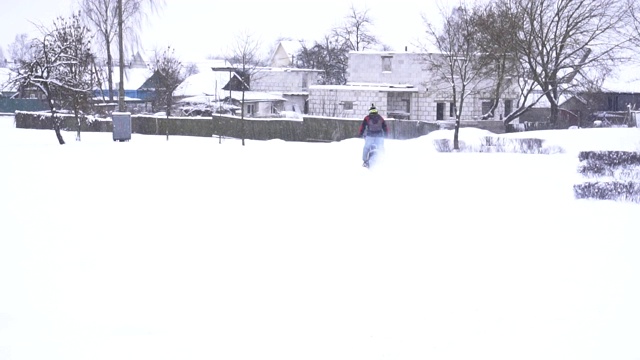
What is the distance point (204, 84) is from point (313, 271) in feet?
171

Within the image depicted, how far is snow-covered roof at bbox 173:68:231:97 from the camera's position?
184 ft

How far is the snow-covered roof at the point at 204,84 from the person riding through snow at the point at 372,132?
3941 cm

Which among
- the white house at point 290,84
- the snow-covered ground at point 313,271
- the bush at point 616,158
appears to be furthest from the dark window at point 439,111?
the snow-covered ground at point 313,271

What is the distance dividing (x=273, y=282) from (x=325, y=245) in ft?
5.22

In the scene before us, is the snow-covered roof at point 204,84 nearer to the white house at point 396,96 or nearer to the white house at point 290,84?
the white house at point 290,84

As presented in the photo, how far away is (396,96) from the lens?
160 ft

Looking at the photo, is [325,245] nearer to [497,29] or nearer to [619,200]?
[619,200]

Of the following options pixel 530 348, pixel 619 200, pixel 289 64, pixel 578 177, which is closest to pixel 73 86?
pixel 578 177

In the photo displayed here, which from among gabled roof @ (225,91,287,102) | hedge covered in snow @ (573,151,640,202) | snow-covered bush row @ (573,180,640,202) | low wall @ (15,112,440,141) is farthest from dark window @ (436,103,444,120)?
snow-covered bush row @ (573,180,640,202)

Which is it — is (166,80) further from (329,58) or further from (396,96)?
(329,58)

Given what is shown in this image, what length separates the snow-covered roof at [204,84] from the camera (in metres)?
56.2

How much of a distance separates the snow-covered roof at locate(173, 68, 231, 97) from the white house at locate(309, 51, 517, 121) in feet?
34.6

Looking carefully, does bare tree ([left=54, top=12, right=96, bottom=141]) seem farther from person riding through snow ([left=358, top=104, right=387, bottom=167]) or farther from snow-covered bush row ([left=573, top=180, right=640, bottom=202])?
snow-covered bush row ([left=573, top=180, right=640, bottom=202])

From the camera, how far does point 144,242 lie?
Answer: 27.5 feet
